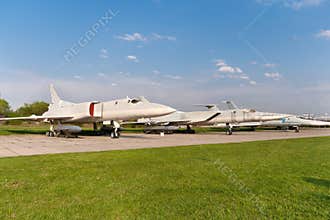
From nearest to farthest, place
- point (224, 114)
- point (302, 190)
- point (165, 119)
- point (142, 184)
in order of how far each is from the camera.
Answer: point (302, 190), point (142, 184), point (224, 114), point (165, 119)

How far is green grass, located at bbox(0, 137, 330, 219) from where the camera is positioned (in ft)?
12.5

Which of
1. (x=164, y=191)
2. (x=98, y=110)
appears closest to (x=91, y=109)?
(x=98, y=110)

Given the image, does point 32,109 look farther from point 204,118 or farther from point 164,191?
Result: point 164,191

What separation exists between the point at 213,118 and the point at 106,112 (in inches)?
579

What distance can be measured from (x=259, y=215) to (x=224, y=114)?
28119 mm

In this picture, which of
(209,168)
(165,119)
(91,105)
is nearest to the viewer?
(209,168)

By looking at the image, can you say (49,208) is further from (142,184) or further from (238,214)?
(238,214)

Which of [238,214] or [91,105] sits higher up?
[91,105]

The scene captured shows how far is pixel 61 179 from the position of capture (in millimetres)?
5738

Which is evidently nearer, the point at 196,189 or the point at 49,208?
the point at 49,208

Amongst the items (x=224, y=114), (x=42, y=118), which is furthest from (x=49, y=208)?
(x=224, y=114)

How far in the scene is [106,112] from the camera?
21.3m

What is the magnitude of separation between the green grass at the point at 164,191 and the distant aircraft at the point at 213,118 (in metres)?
23.4

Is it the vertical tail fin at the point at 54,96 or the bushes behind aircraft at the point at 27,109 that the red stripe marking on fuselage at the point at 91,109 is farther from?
the bushes behind aircraft at the point at 27,109
